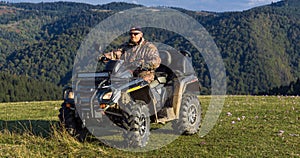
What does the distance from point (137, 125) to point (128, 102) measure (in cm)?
59

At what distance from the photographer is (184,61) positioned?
1176 cm

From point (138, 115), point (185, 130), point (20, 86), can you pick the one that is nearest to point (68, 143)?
point (138, 115)

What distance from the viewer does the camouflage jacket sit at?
32.9 ft

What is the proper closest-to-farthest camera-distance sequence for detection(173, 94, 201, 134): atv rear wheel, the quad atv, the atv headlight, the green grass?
the atv headlight < the quad atv < the green grass < detection(173, 94, 201, 134): atv rear wheel

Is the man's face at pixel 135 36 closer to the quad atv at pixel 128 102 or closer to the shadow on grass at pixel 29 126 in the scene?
the quad atv at pixel 128 102

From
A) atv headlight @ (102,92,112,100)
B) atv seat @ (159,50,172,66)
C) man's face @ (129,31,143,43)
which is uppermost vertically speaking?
man's face @ (129,31,143,43)

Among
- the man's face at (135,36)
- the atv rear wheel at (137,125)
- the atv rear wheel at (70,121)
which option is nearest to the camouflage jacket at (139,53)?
the man's face at (135,36)

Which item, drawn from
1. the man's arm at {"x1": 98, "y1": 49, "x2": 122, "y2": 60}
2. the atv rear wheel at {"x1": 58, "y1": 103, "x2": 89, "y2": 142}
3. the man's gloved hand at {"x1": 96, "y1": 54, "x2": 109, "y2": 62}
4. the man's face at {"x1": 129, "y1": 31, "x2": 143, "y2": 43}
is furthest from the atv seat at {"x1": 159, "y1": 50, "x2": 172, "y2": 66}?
the atv rear wheel at {"x1": 58, "y1": 103, "x2": 89, "y2": 142}

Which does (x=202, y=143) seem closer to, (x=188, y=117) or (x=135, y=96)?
(x=188, y=117)

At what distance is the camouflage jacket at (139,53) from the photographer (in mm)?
10023

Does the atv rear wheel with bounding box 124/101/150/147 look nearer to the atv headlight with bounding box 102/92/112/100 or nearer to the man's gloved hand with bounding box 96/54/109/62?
the atv headlight with bounding box 102/92/112/100

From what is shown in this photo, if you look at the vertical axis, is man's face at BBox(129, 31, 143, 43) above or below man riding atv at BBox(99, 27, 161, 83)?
above

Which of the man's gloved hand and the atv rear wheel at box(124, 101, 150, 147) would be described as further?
the man's gloved hand

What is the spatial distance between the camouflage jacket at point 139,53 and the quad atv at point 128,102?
0.43m
